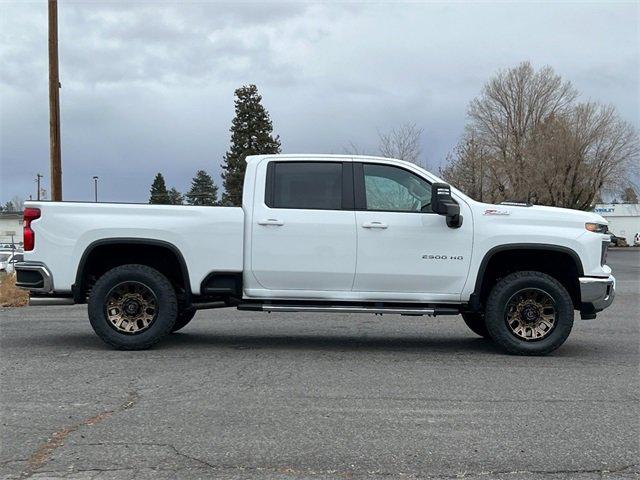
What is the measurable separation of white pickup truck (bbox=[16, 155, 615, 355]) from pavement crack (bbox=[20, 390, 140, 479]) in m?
1.92

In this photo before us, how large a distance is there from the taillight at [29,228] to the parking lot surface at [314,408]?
1213 millimetres

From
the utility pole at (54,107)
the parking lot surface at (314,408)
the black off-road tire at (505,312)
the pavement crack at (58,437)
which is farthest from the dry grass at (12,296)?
the black off-road tire at (505,312)

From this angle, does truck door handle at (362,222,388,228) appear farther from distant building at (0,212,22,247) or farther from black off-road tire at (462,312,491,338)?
distant building at (0,212,22,247)

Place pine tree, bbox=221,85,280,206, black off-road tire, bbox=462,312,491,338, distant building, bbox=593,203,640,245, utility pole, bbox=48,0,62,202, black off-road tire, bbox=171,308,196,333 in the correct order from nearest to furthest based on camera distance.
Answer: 1. black off-road tire, bbox=462,312,491,338
2. black off-road tire, bbox=171,308,196,333
3. utility pole, bbox=48,0,62,202
4. pine tree, bbox=221,85,280,206
5. distant building, bbox=593,203,640,245

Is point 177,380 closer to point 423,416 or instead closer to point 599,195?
point 423,416

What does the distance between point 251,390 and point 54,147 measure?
36.8ft

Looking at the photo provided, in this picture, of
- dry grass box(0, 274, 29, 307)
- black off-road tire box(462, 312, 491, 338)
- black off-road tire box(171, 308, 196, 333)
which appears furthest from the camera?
dry grass box(0, 274, 29, 307)

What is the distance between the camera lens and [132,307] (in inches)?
275

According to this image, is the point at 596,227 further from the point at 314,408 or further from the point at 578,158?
the point at 578,158

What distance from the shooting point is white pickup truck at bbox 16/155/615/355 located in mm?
6863

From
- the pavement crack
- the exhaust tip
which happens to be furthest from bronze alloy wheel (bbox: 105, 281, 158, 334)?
the pavement crack

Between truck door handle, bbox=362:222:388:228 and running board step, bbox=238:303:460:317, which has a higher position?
truck door handle, bbox=362:222:388:228

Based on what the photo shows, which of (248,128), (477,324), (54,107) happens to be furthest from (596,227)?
(248,128)

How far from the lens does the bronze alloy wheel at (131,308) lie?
698 centimetres
